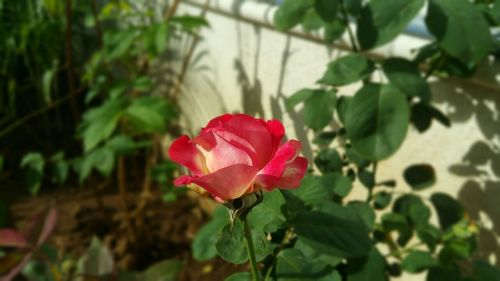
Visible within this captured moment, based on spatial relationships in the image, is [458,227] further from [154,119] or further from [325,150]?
[154,119]

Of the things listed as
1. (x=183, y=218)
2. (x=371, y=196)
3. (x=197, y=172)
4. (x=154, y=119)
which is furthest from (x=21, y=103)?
(x=197, y=172)

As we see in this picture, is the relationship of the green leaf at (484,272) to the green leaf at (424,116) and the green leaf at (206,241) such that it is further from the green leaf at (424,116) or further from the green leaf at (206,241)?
the green leaf at (206,241)

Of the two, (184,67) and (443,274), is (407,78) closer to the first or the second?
(443,274)

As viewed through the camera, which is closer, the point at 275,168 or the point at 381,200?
the point at 275,168

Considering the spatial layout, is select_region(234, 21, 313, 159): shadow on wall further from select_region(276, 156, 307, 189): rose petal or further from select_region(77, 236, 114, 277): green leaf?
select_region(77, 236, 114, 277): green leaf

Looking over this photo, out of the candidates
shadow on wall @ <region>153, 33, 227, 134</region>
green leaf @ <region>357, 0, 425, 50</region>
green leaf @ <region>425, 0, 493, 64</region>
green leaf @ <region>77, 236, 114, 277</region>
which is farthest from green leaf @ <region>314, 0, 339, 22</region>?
green leaf @ <region>77, 236, 114, 277</region>

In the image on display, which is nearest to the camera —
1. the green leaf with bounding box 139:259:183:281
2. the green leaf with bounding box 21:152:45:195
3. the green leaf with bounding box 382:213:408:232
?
the green leaf with bounding box 382:213:408:232

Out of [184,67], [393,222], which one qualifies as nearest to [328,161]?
[393,222]
